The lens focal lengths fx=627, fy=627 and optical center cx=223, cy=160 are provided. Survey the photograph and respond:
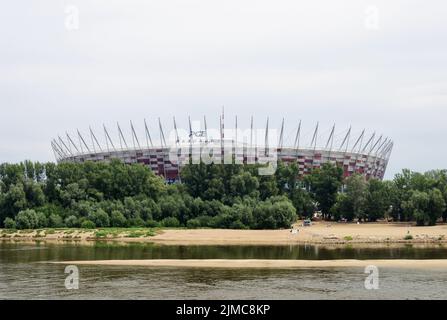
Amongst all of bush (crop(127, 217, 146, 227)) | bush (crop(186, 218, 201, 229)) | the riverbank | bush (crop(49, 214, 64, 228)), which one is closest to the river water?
the riverbank

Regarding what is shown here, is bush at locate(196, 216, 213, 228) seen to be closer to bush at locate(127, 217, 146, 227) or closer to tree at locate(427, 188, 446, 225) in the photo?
bush at locate(127, 217, 146, 227)

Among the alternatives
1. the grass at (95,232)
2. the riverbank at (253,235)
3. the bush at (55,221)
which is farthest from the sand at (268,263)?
the bush at (55,221)

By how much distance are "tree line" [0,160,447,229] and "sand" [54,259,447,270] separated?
35.6 metres

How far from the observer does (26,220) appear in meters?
92.8

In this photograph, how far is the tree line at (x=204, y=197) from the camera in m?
92.7

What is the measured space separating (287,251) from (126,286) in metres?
27.2

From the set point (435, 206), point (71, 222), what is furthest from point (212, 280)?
point (435, 206)

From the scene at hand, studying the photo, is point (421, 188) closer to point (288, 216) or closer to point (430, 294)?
point (288, 216)

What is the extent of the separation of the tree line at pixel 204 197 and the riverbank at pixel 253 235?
4.33 meters

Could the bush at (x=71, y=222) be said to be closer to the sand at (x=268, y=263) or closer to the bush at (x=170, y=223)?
the bush at (x=170, y=223)

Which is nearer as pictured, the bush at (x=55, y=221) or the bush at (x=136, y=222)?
the bush at (x=55, y=221)

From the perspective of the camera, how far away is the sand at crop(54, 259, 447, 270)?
5116 centimetres
